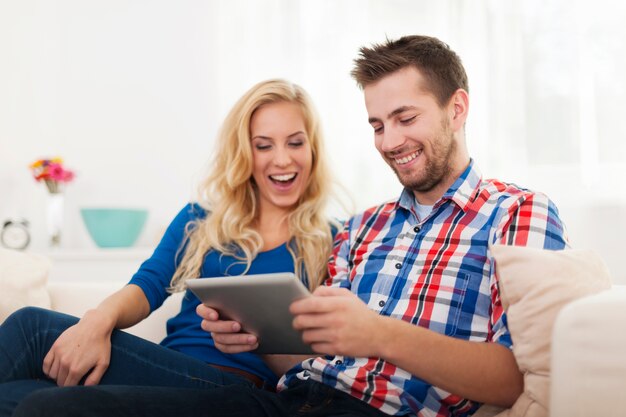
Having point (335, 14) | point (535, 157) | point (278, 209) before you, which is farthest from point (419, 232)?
point (335, 14)

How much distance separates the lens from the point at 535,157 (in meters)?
3.15

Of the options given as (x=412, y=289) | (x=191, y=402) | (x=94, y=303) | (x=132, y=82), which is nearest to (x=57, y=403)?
(x=191, y=402)

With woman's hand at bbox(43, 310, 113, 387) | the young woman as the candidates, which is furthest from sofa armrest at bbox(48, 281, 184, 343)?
woman's hand at bbox(43, 310, 113, 387)

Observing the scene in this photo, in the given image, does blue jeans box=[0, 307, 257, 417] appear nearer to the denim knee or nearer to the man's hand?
the denim knee

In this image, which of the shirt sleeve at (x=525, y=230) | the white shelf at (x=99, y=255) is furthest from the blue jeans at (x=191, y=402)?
the white shelf at (x=99, y=255)

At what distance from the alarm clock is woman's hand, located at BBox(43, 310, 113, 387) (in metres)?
2.03

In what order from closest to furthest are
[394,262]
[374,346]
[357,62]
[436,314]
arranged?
[374,346] → [436,314] → [394,262] → [357,62]

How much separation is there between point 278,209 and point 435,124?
2.23 feet

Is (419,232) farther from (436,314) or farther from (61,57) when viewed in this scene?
(61,57)

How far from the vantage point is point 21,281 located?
1.96 meters

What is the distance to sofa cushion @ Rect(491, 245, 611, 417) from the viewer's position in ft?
3.86

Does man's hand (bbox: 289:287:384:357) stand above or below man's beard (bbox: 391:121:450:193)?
below

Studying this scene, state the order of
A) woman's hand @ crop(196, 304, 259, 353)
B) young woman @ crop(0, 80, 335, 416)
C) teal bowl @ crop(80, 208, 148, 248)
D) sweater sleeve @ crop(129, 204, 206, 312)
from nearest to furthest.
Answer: woman's hand @ crop(196, 304, 259, 353)
young woman @ crop(0, 80, 335, 416)
sweater sleeve @ crop(129, 204, 206, 312)
teal bowl @ crop(80, 208, 148, 248)

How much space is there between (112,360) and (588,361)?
1.05 meters
